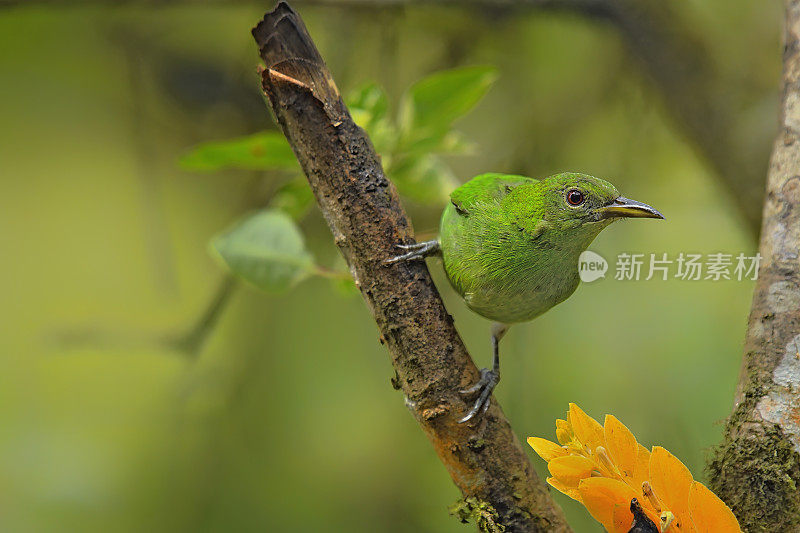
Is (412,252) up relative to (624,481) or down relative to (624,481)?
up

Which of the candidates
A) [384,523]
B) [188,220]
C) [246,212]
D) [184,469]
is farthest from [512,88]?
[184,469]

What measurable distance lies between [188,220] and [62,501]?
1.05 metres

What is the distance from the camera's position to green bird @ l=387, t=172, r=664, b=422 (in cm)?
97

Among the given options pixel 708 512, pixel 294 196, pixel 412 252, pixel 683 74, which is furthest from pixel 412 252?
pixel 683 74

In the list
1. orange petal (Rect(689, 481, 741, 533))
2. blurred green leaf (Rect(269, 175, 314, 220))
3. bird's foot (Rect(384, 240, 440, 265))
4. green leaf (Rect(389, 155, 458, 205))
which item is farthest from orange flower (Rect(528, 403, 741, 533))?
blurred green leaf (Rect(269, 175, 314, 220))

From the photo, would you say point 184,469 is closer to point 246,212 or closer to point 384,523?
point 384,523

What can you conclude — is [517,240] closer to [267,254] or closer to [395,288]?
[395,288]

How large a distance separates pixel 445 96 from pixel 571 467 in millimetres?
940

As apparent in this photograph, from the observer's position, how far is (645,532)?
2.50 feet

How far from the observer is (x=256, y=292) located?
261 centimetres

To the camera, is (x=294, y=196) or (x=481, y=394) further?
(x=294, y=196)

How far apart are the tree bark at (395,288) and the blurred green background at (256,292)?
4.20ft

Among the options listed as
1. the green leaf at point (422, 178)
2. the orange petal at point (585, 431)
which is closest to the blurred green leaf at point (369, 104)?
the green leaf at point (422, 178)

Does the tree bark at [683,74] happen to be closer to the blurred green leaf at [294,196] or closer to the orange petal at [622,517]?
the blurred green leaf at [294,196]
